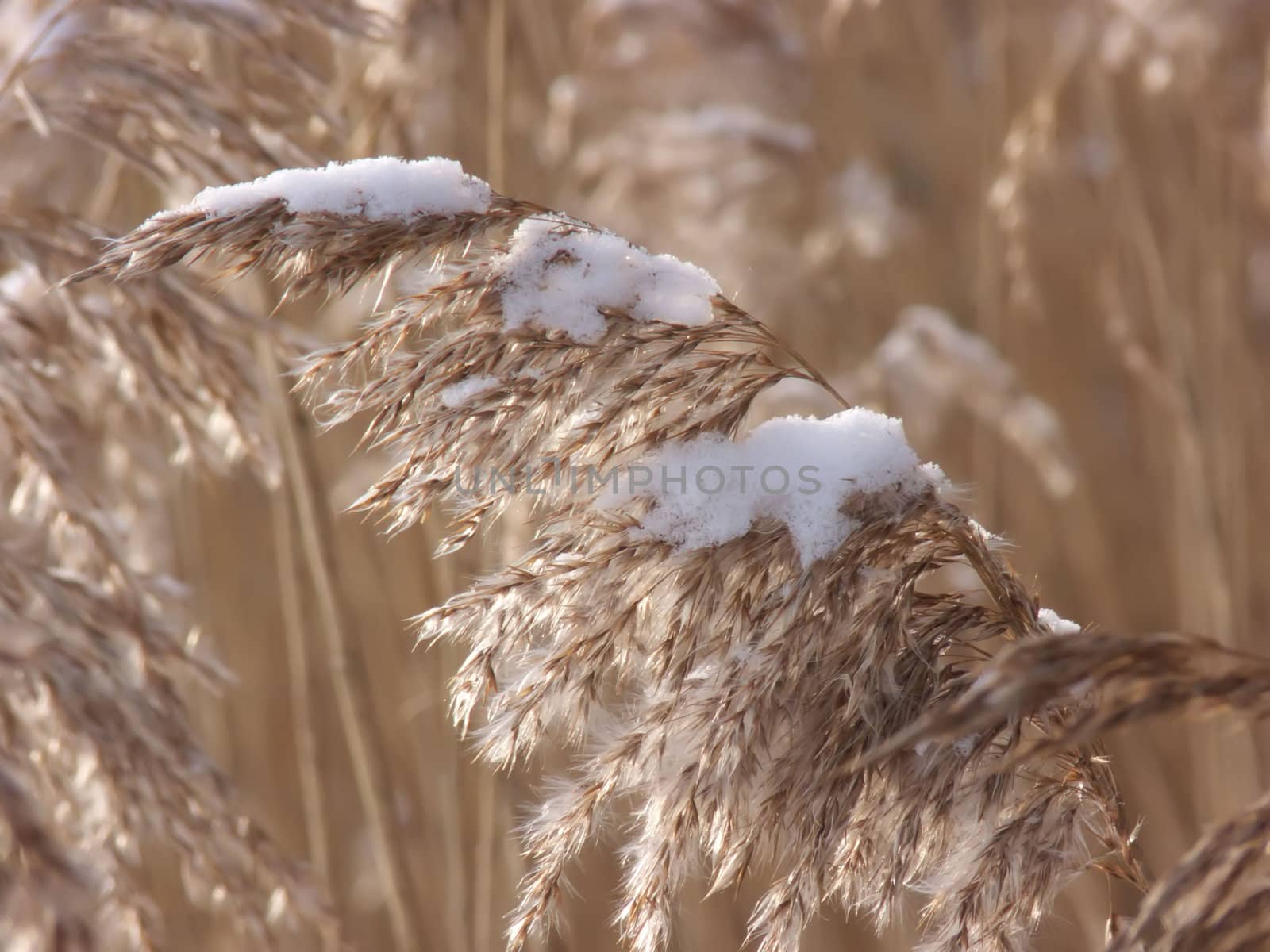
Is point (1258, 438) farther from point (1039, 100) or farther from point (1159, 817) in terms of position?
point (1039, 100)

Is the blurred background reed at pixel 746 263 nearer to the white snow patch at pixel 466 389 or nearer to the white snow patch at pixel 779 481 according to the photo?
the white snow patch at pixel 466 389

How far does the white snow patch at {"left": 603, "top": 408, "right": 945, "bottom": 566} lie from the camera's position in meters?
0.76

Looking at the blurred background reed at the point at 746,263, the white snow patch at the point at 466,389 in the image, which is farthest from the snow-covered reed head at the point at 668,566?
the blurred background reed at the point at 746,263

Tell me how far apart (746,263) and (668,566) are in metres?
1.69

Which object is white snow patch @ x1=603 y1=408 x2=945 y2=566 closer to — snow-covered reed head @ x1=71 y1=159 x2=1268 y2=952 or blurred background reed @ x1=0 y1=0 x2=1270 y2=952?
snow-covered reed head @ x1=71 y1=159 x2=1268 y2=952

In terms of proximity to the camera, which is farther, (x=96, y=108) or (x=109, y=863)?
(x=96, y=108)

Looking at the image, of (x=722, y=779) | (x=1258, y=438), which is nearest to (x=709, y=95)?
(x=1258, y=438)

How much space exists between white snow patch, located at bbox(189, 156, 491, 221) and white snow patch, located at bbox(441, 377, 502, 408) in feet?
0.36

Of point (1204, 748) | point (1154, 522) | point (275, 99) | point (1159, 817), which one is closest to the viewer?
point (275, 99)

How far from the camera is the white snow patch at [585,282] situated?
77cm

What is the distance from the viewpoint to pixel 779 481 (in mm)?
787

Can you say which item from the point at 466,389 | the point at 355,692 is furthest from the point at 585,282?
the point at 355,692

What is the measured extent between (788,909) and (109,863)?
2.11ft

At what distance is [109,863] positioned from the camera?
104 cm
